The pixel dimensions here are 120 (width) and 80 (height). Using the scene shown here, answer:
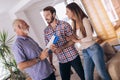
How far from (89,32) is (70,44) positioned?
1.09 feet

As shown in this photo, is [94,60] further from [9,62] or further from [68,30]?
[9,62]

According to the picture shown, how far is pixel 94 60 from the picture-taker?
8.65 ft

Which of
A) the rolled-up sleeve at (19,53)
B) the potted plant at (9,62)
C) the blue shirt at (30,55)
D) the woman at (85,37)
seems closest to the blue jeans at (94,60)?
the woman at (85,37)

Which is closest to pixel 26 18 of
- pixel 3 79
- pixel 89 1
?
pixel 89 1

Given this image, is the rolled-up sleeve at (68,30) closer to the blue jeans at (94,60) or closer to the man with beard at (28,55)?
the blue jeans at (94,60)

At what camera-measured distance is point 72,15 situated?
2.67m

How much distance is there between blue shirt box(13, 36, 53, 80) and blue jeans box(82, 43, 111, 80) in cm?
59

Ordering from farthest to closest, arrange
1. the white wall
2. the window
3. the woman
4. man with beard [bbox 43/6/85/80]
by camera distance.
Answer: the window → the white wall → man with beard [bbox 43/6/85/80] → the woman

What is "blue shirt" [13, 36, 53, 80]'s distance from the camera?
7.18ft

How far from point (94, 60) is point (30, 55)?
0.85 m

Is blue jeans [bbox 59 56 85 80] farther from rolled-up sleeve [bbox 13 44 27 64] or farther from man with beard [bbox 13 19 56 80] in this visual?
rolled-up sleeve [bbox 13 44 27 64]

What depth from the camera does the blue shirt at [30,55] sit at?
2.19 metres

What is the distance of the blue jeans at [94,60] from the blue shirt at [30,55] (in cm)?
59

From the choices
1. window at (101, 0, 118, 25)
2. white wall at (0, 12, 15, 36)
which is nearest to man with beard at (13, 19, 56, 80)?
white wall at (0, 12, 15, 36)
